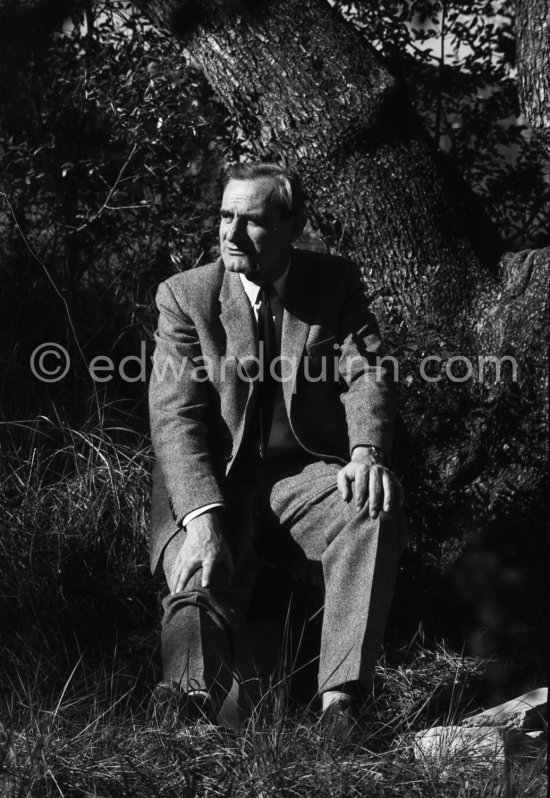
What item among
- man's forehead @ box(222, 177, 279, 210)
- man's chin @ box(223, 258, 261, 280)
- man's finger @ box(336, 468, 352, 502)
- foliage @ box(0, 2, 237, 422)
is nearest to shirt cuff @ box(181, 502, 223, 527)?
man's finger @ box(336, 468, 352, 502)

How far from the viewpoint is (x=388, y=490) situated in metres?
3.36

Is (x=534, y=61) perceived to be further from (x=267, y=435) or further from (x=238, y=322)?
(x=267, y=435)

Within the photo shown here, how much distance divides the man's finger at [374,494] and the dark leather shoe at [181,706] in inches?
28.6

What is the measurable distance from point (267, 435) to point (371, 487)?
0.56 m

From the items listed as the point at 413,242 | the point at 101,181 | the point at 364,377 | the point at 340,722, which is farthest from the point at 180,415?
the point at 101,181

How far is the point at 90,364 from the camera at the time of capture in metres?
5.14

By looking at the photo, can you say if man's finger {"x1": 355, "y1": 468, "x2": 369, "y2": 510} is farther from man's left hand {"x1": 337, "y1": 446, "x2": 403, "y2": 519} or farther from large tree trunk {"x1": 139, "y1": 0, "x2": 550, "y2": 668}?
large tree trunk {"x1": 139, "y1": 0, "x2": 550, "y2": 668}

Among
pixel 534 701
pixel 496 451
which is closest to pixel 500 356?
pixel 496 451

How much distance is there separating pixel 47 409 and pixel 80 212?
1.15m

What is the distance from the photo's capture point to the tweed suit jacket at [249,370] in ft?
11.9

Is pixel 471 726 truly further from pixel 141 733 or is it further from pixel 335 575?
pixel 141 733

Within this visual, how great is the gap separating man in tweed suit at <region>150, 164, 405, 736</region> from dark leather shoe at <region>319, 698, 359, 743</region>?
5 centimetres

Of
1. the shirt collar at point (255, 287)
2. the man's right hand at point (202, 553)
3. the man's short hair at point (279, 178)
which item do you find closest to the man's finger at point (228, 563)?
the man's right hand at point (202, 553)

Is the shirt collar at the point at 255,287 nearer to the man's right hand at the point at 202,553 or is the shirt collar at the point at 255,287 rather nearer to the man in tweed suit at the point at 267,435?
the man in tweed suit at the point at 267,435
